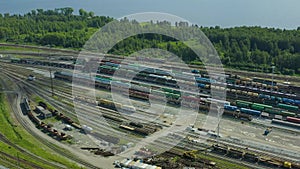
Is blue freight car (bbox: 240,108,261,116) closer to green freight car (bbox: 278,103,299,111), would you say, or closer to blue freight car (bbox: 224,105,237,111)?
blue freight car (bbox: 224,105,237,111)

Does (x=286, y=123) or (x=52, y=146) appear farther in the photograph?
(x=286, y=123)

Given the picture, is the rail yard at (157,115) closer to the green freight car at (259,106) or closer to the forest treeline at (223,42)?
the green freight car at (259,106)

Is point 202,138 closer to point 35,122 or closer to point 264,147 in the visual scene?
point 264,147

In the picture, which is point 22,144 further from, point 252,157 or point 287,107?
point 287,107

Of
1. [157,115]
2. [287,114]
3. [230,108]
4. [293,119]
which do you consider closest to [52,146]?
[157,115]

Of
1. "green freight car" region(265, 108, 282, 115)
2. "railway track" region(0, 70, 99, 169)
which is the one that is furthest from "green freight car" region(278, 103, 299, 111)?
"railway track" region(0, 70, 99, 169)

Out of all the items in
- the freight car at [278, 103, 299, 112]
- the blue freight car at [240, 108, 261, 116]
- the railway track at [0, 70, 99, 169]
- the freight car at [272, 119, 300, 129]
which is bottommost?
the railway track at [0, 70, 99, 169]

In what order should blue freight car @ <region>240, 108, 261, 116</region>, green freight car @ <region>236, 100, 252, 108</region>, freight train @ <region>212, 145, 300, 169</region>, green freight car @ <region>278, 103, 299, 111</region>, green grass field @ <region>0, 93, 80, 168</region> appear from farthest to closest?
green freight car @ <region>236, 100, 252, 108</region>
green freight car @ <region>278, 103, 299, 111</region>
blue freight car @ <region>240, 108, 261, 116</region>
green grass field @ <region>0, 93, 80, 168</region>
freight train @ <region>212, 145, 300, 169</region>
